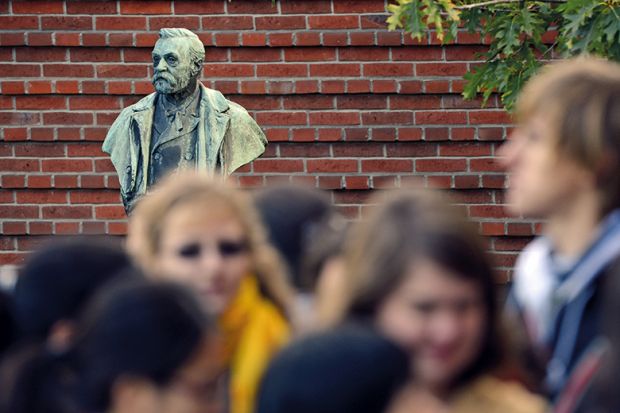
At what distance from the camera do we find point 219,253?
329 cm

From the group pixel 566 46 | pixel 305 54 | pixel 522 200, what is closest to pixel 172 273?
pixel 522 200

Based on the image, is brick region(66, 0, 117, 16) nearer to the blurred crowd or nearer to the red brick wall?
the red brick wall

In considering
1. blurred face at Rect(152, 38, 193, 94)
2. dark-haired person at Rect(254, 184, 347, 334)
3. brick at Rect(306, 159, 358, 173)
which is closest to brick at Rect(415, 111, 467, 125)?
brick at Rect(306, 159, 358, 173)

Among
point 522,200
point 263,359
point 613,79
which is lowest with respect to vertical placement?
point 263,359

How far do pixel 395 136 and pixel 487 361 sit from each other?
6.81 meters

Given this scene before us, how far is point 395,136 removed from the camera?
9.47 meters

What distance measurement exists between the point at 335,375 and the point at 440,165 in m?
7.24

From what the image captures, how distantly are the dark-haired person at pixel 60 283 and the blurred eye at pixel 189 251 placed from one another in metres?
0.16

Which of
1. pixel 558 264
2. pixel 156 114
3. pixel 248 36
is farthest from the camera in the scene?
pixel 248 36

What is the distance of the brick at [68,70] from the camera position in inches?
371

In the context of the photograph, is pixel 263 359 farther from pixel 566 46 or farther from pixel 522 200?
pixel 566 46

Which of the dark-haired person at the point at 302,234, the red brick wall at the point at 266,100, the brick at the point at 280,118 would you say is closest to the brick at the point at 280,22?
the red brick wall at the point at 266,100

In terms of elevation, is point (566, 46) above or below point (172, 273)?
above

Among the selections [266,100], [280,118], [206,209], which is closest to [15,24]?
[266,100]
